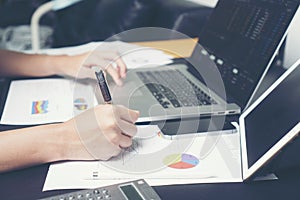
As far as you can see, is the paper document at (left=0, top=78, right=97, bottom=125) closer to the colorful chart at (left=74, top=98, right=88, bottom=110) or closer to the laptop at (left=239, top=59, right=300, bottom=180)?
the colorful chart at (left=74, top=98, right=88, bottom=110)

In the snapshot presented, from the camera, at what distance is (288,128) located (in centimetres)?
67

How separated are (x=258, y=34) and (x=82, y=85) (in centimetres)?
43

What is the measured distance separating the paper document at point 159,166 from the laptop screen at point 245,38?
0.18 m

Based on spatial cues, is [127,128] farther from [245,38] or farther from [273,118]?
[245,38]

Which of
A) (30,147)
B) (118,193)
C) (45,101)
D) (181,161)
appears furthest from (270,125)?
(45,101)

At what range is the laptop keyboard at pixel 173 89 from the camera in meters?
0.94

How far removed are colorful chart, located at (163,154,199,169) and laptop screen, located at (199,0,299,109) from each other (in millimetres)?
217

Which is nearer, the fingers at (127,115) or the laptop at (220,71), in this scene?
the fingers at (127,115)

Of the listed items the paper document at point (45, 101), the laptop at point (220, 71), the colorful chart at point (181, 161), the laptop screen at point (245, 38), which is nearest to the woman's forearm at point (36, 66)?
the paper document at point (45, 101)

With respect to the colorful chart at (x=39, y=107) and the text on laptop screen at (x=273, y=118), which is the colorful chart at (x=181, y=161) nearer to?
the text on laptop screen at (x=273, y=118)

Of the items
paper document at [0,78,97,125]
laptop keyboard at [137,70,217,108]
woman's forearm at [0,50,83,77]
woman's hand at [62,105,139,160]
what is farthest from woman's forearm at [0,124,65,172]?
woman's forearm at [0,50,83,77]

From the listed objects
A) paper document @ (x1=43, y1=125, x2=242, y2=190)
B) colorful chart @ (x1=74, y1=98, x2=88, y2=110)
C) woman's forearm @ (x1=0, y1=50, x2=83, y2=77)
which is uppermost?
paper document @ (x1=43, y1=125, x2=242, y2=190)

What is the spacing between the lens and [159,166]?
75 centimetres

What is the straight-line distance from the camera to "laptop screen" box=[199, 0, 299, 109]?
3.00 feet
